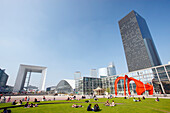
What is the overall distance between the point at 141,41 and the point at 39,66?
445ft

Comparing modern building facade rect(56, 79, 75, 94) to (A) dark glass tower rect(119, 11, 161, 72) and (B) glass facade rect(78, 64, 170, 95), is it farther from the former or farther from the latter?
(A) dark glass tower rect(119, 11, 161, 72)

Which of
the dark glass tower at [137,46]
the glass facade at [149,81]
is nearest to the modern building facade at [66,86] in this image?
the glass facade at [149,81]

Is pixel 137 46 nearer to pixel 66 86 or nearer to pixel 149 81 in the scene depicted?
pixel 149 81

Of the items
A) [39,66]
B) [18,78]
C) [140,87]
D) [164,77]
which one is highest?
[39,66]

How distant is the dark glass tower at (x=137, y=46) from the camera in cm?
12524

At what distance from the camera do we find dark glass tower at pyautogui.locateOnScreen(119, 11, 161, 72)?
125 m

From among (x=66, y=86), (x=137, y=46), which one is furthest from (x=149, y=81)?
(x=137, y=46)

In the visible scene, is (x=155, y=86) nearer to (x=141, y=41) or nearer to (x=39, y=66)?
(x=39, y=66)

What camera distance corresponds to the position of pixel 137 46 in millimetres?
134750

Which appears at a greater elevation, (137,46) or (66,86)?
(137,46)

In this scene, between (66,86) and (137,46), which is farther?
(137,46)

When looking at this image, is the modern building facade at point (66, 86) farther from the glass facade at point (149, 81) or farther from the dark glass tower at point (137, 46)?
the dark glass tower at point (137, 46)

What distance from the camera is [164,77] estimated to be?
48.3 m

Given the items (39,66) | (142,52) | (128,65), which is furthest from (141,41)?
(39,66)
